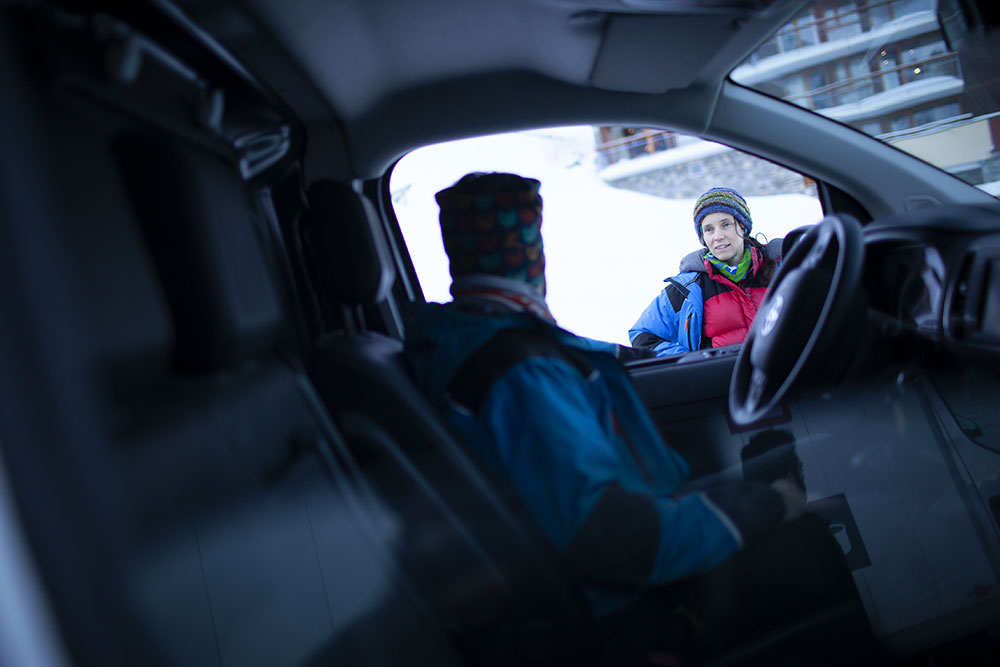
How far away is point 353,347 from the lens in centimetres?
104

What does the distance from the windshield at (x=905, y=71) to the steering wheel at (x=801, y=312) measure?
1.01ft

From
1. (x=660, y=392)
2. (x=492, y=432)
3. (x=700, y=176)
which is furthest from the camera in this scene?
(x=700, y=176)

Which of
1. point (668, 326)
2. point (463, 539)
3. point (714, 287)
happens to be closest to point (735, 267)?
point (714, 287)

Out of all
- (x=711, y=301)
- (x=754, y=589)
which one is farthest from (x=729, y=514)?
(x=711, y=301)

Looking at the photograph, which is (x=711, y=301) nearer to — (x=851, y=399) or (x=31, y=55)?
(x=851, y=399)

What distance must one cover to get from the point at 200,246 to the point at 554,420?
459mm

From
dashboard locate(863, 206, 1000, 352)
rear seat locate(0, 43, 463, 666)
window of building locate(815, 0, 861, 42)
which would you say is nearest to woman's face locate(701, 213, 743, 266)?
dashboard locate(863, 206, 1000, 352)

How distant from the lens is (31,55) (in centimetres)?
61

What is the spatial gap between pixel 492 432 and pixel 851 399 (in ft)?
2.33

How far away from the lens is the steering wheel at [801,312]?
1.26m

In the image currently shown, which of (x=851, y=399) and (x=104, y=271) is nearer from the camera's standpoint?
(x=104, y=271)

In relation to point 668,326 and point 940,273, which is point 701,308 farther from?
point 940,273

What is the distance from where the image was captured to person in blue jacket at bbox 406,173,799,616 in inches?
36.7

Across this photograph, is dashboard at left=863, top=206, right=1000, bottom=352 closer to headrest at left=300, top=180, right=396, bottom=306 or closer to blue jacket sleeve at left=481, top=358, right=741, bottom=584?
blue jacket sleeve at left=481, top=358, right=741, bottom=584
